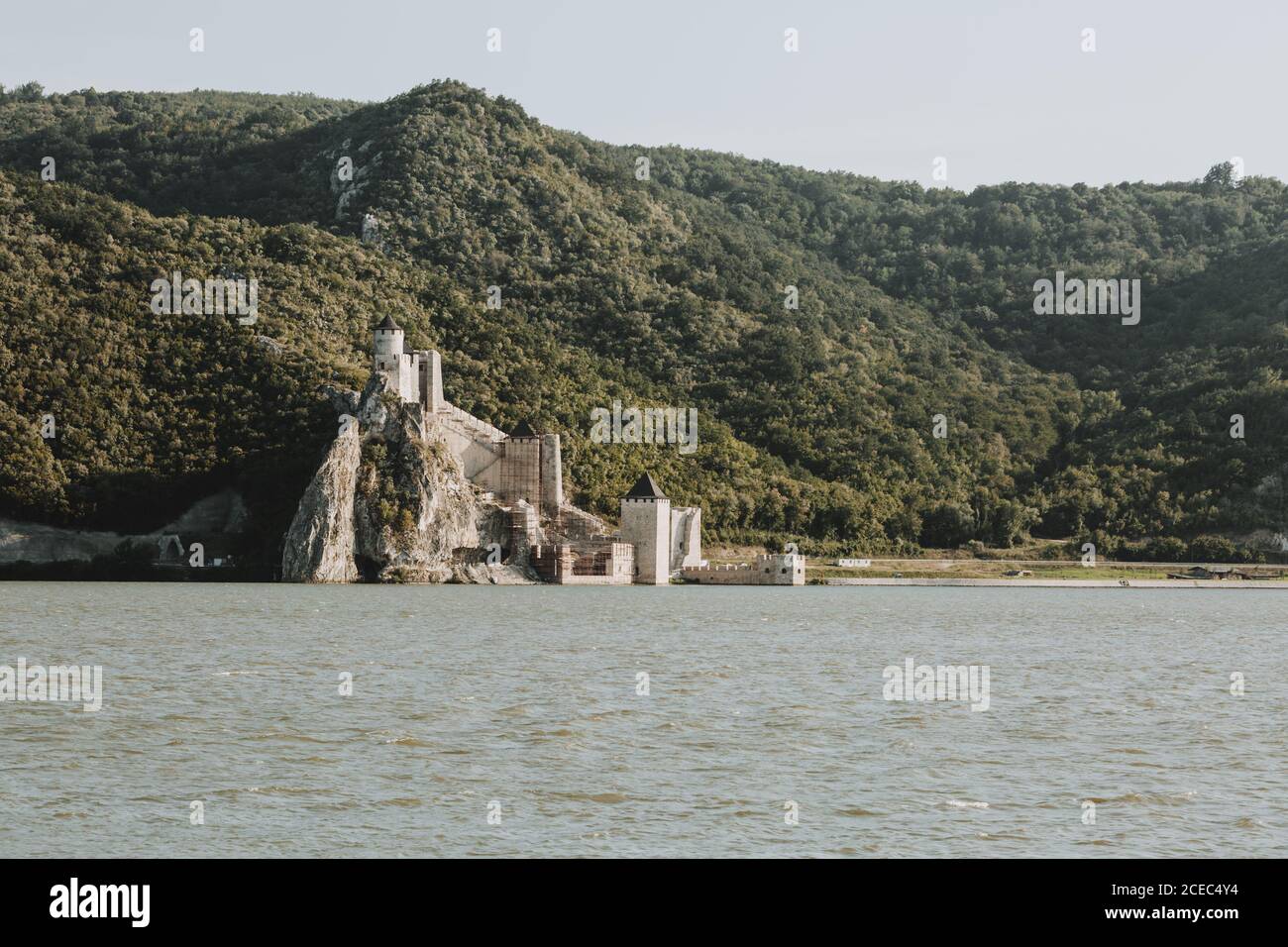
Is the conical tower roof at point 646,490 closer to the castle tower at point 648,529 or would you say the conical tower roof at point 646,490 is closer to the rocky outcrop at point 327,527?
the castle tower at point 648,529

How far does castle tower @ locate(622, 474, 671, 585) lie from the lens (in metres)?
102

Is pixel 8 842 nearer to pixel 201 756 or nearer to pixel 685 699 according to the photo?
pixel 201 756

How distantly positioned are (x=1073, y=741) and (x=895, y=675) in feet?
39.1

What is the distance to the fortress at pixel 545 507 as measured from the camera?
101m

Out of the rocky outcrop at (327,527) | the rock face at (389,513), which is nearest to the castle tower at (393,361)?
the rock face at (389,513)

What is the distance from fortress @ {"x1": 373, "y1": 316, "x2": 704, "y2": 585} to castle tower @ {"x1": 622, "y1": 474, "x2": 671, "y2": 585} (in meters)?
0.06

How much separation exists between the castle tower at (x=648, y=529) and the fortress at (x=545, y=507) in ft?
0.19

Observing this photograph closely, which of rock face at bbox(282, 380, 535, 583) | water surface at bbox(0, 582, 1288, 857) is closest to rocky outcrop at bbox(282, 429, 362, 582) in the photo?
rock face at bbox(282, 380, 535, 583)

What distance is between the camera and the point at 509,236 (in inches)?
5906

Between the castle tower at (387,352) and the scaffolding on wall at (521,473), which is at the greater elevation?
the castle tower at (387,352)

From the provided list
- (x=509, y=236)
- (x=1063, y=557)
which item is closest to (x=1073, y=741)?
(x=1063, y=557)

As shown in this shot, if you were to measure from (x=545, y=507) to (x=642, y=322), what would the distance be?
42.5 metres
